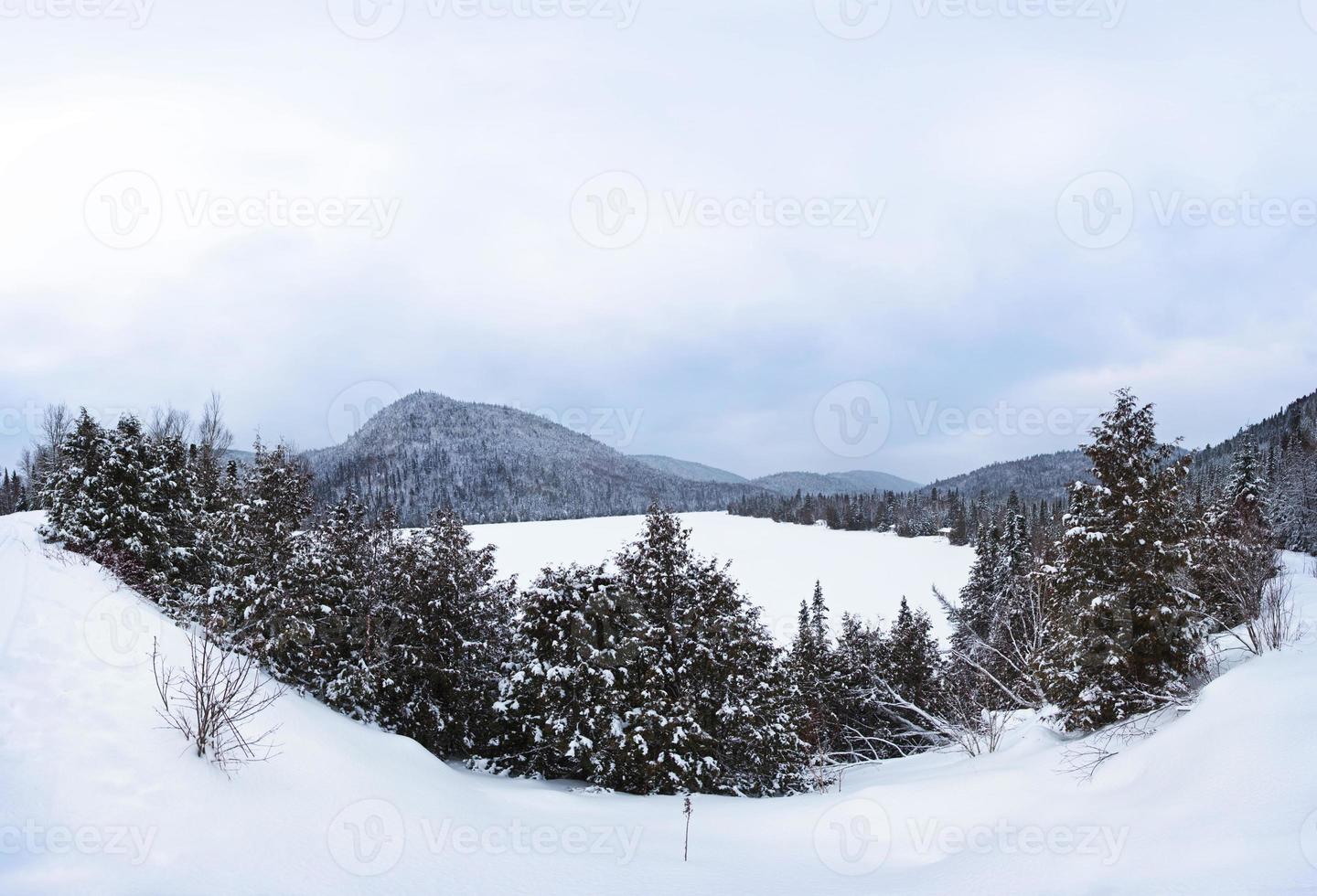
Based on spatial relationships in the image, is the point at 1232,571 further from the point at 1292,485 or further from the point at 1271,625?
the point at 1292,485

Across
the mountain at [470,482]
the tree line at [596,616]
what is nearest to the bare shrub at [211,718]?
the tree line at [596,616]

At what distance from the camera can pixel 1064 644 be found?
13.4 m

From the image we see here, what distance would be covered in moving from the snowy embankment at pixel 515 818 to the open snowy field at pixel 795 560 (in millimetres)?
38972

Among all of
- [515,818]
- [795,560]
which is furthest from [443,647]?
[795,560]

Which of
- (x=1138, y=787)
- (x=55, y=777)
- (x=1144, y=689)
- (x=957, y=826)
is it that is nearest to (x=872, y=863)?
(x=957, y=826)

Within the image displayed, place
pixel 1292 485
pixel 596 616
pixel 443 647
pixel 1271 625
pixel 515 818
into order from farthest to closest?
pixel 1292 485 < pixel 443 647 < pixel 596 616 < pixel 1271 625 < pixel 515 818

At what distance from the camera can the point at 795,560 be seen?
8381cm

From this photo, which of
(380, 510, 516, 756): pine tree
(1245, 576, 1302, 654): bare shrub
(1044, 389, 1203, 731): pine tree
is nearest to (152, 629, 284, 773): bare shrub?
(380, 510, 516, 756): pine tree

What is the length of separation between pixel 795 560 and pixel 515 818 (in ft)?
253

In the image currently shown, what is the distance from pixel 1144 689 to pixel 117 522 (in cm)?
2800

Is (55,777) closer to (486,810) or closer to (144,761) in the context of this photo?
(144,761)

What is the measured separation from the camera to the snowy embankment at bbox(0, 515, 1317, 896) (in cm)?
558

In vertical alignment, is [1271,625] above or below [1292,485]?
below

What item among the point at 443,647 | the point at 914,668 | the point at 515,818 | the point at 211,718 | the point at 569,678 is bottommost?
the point at 914,668
